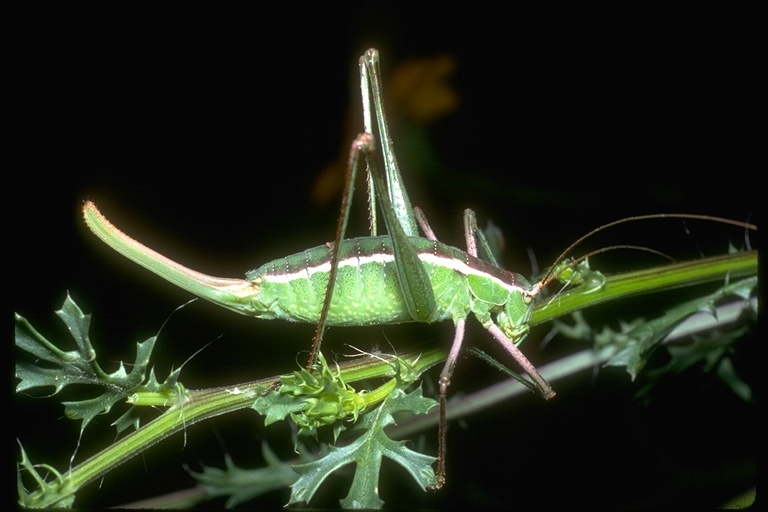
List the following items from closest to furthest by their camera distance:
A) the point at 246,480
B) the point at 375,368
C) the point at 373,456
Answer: the point at 373,456 < the point at 375,368 < the point at 246,480

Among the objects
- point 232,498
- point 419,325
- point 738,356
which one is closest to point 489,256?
point 419,325

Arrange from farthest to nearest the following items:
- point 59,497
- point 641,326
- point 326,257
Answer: point 641,326 < point 326,257 < point 59,497

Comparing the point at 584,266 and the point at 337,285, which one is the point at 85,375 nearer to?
the point at 337,285

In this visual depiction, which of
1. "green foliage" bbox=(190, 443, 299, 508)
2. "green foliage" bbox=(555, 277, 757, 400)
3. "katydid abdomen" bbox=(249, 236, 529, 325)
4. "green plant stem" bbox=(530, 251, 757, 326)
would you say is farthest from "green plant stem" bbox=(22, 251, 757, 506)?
"green foliage" bbox=(190, 443, 299, 508)

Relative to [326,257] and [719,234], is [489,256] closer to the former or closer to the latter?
[326,257]

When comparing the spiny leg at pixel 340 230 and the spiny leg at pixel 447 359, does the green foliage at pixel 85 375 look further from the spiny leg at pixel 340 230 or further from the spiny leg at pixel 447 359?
the spiny leg at pixel 447 359

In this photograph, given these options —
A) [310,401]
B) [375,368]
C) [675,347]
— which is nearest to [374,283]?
[375,368]
